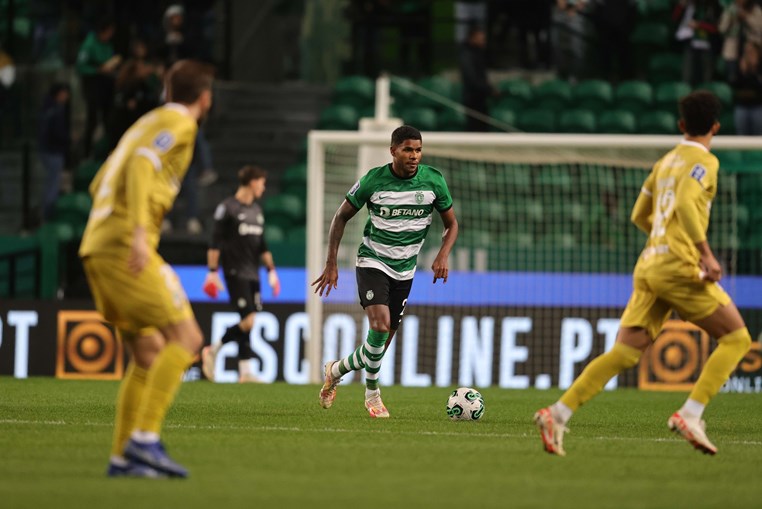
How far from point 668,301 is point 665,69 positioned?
14.0 metres

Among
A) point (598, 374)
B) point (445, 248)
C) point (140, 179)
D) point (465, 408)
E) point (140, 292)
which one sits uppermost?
point (140, 179)

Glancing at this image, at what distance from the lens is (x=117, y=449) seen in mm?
6336

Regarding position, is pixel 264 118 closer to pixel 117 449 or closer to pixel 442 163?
pixel 442 163

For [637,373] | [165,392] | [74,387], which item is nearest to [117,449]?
[165,392]

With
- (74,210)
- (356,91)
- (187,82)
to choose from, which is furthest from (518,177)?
(187,82)

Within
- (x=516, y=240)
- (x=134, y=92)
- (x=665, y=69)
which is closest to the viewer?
(x=516, y=240)

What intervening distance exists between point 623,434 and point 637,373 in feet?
22.4

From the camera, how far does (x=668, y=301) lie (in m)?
7.75

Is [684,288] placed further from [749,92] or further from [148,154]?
[749,92]

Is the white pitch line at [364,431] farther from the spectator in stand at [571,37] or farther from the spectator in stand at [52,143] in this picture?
the spectator in stand at [571,37]

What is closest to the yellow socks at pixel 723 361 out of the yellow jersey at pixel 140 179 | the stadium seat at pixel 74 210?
the yellow jersey at pixel 140 179

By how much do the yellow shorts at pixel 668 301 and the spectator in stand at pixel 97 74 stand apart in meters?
13.1

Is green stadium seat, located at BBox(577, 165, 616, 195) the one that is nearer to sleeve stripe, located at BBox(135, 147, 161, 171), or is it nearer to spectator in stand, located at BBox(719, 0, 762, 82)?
spectator in stand, located at BBox(719, 0, 762, 82)

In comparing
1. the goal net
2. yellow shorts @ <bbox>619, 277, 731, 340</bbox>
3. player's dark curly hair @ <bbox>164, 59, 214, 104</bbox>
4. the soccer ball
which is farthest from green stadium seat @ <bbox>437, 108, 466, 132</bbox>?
player's dark curly hair @ <bbox>164, 59, 214, 104</bbox>
